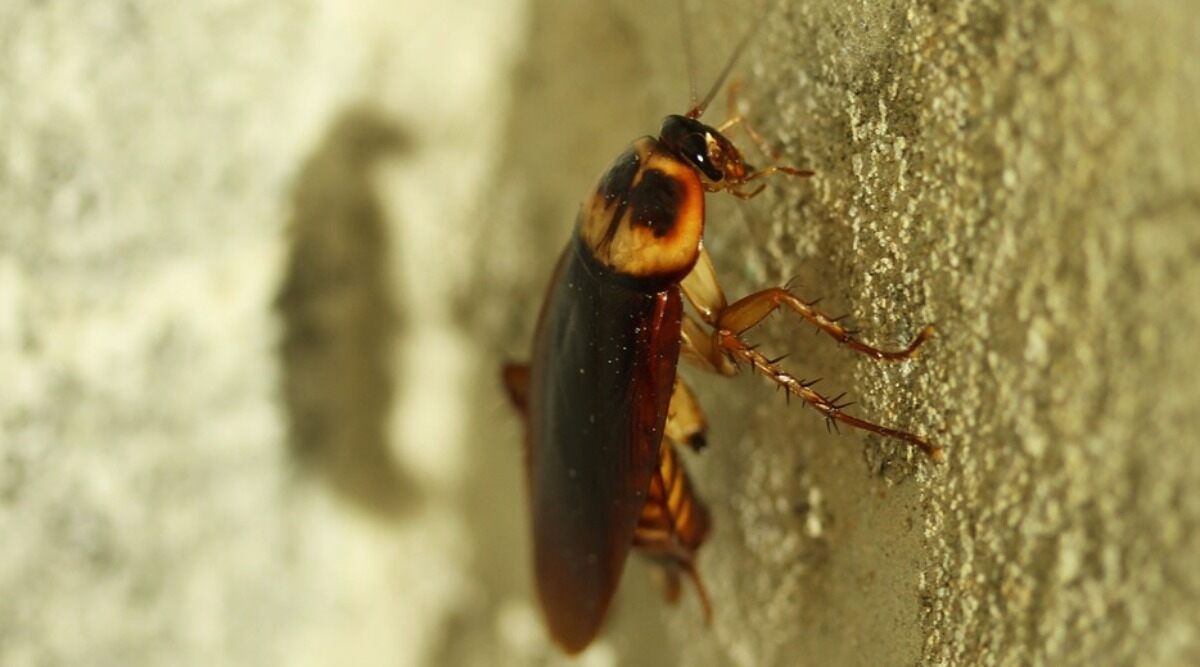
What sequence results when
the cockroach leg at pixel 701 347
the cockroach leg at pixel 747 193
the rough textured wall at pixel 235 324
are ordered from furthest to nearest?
the rough textured wall at pixel 235 324 < the cockroach leg at pixel 701 347 < the cockroach leg at pixel 747 193

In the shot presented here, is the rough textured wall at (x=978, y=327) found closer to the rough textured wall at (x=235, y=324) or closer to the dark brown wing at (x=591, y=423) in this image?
the dark brown wing at (x=591, y=423)

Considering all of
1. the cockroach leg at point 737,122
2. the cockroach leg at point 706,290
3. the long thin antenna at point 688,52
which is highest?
the long thin antenna at point 688,52

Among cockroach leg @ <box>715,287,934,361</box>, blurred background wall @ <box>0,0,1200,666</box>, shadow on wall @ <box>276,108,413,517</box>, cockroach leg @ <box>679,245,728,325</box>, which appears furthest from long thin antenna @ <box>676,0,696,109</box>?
shadow on wall @ <box>276,108,413,517</box>

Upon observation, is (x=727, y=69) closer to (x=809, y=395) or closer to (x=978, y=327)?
(x=809, y=395)

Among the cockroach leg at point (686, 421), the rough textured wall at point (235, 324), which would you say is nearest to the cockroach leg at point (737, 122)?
the cockroach leg at point (686, 421)

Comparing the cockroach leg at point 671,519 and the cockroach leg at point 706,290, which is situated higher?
the cockroach leg at point 706,290

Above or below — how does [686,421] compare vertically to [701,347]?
below

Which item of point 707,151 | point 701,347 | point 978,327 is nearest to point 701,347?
point 701,347
